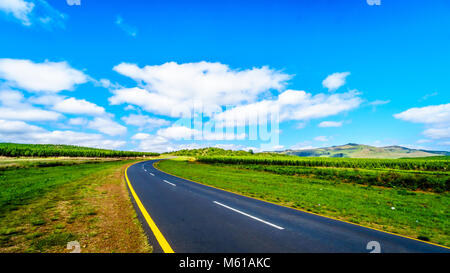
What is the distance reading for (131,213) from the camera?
6.83m

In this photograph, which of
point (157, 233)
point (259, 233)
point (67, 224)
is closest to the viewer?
point (157, 233)

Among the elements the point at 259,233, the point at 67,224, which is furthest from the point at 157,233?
the point at 67,224

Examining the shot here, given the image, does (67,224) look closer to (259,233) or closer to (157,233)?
(157,233)

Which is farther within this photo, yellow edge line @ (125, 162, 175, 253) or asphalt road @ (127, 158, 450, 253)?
asphalt road @ (127, 158, 450, 253)

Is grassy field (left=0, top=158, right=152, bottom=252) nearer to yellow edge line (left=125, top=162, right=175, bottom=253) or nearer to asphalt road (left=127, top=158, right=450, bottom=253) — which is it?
yellow edge line (left=125, top=162, right=175, bottom=253)

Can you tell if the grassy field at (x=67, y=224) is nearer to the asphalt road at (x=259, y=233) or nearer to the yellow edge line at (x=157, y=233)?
the yellow edge line at (x=157, y=233)

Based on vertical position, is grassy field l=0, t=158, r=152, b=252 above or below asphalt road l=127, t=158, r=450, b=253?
above

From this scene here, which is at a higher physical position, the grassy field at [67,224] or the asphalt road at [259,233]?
the grassy field at [67,224]

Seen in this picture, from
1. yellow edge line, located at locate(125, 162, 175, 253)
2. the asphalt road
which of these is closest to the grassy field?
yellow edge line, located at locate(125, 162, 175, 253)

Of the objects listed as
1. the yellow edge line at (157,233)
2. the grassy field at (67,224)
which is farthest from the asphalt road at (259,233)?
the grassy field at (67,224)
